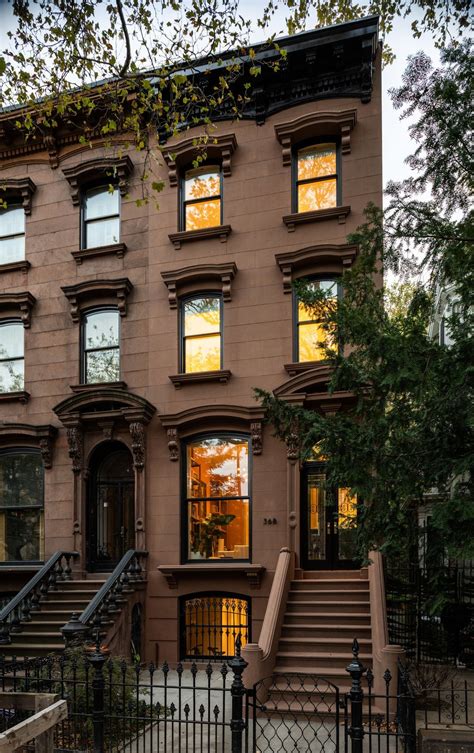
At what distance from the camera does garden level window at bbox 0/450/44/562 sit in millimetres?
14492

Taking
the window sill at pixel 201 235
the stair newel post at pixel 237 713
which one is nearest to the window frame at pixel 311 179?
the window sill at pixel 201 235

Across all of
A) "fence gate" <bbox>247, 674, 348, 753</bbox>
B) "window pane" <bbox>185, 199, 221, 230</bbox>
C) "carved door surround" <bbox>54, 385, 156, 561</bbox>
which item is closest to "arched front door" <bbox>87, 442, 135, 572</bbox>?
"carved door surround" <bbox>54, 385, 156, 561</bbox>

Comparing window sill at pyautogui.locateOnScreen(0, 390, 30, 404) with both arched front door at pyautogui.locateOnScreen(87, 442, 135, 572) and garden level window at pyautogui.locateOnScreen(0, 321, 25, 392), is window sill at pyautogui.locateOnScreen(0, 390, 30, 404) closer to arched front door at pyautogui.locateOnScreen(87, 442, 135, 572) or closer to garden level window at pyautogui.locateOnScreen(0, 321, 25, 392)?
garden level window at pyautogui.locateOnScreen(0, 321, 25, 392)

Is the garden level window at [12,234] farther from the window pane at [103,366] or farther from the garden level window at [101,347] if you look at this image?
the window pane at [103,366]

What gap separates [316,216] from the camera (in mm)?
13148

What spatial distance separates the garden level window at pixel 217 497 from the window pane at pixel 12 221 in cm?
697

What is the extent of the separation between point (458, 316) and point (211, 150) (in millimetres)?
8380

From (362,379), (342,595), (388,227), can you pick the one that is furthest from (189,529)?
(388,227)

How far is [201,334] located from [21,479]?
5.33 meters

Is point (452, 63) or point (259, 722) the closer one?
point (452, 63)

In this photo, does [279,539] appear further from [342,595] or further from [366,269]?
[366,269]

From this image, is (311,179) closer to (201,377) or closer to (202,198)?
(202,198)

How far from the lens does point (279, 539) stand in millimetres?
12555

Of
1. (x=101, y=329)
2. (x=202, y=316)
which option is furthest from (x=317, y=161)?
(x=101, y=329)
